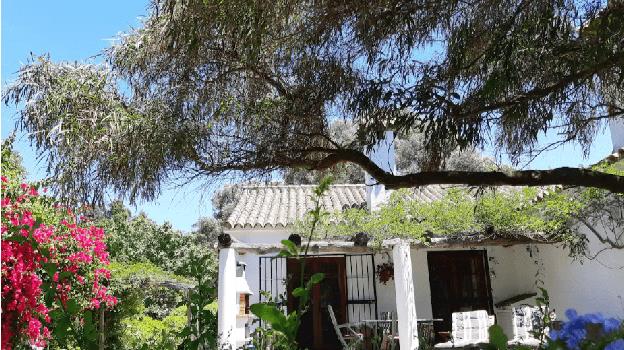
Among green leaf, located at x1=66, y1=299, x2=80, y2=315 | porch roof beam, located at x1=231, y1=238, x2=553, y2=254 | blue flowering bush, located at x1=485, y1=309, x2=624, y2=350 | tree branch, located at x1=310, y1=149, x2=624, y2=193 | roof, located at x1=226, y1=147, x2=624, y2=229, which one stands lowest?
blue flowering bush, located at x1=485, y1=309, x2=624, y2=350

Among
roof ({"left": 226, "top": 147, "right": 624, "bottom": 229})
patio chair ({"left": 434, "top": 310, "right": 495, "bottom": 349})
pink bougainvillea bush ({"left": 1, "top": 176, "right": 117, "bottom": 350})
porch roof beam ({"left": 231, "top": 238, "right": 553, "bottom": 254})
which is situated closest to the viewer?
pink bougainvillea bush ({"left": 1, "top": 176, "right": 117, "bottom": 350})

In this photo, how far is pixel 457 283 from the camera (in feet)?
39.4

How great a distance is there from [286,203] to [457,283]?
13.0ft

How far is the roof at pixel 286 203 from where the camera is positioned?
1107 cm

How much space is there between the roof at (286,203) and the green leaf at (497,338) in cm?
957

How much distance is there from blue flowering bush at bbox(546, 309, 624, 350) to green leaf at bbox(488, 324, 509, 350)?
0.44 ft

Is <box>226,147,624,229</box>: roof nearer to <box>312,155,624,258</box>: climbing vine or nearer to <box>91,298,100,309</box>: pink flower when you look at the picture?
<box>312,155,624,258</box>: climbing vine

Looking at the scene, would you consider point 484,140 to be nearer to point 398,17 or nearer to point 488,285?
point 398,17

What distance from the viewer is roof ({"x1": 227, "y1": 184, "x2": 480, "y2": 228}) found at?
11070mm

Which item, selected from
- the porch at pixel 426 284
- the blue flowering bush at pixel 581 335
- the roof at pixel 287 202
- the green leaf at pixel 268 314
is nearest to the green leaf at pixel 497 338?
the blue flowering bush at pixel 581 335

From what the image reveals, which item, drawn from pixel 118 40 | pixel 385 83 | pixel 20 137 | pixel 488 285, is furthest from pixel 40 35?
pixel 488 285

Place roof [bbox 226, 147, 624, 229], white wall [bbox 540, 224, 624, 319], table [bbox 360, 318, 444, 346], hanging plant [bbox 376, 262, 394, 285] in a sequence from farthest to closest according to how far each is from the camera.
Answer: hanging plant [bbox 376, 262, 394, 285] → roof [bbox 226, 147, 624, 229] → table [bbox 360, 318, 444, 346] → white wall [bbox 540, 224, 624, 319]

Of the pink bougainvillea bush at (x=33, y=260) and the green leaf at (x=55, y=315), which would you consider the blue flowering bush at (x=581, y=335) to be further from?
the pink bougainvillea bush at (x=33, y=260)

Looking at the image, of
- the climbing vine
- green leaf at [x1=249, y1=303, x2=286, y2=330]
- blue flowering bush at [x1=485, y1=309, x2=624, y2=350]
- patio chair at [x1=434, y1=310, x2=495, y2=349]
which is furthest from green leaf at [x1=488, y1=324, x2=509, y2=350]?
patio chair at [x1=434, y1=310, x2=495, y2=349]
